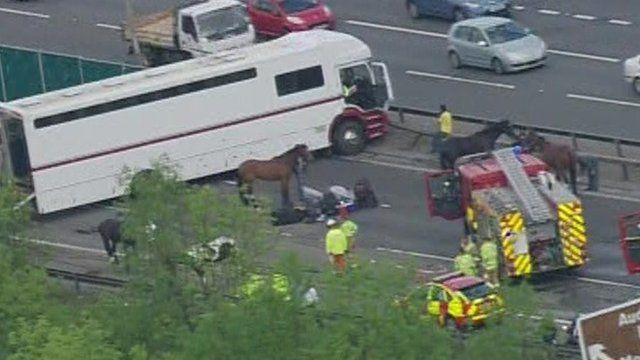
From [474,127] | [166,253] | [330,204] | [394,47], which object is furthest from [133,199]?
[394,47]

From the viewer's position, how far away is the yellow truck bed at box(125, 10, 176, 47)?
7212cm

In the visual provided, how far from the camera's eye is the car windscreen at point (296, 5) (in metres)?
73.4

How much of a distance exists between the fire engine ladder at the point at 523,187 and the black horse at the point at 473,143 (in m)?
4.10

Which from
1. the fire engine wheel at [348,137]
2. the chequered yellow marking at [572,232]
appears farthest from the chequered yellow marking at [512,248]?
the fire engine wheel at [348,137]

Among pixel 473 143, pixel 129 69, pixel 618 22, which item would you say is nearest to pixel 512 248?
pixel 473 143

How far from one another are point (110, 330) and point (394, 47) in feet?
109

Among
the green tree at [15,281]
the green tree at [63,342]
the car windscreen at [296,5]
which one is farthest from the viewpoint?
the car windscreen at [296,5]

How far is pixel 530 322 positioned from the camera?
3700cm

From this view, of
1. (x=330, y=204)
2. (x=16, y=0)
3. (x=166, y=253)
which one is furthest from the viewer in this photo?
(x=16, y=0)

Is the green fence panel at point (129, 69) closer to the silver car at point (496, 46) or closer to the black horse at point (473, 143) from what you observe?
the silver car at point (496, 46)

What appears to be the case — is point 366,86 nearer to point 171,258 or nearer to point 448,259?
point 448,259

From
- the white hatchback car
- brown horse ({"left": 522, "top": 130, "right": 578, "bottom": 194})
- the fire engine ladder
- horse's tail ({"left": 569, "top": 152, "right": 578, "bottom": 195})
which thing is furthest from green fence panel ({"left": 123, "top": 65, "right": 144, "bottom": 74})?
the fire engine ladder

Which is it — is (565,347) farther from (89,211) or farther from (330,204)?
(89,211)

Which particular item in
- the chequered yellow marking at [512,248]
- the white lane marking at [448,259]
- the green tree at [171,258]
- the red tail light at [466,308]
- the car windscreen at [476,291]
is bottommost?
the white lane marking at [448,259]
